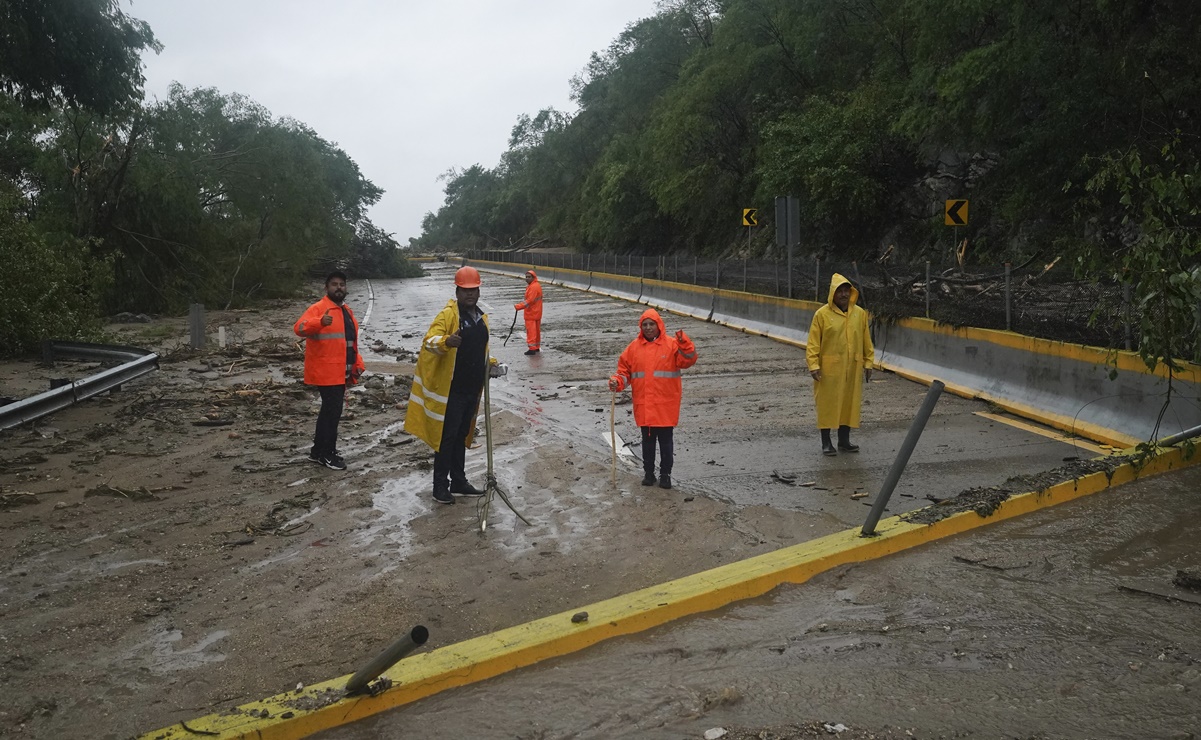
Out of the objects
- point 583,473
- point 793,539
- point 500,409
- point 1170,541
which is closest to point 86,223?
point 500,409

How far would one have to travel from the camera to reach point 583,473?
345 inches

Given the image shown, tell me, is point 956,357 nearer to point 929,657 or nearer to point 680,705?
point 929,657

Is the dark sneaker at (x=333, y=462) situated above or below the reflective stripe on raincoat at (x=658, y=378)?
below

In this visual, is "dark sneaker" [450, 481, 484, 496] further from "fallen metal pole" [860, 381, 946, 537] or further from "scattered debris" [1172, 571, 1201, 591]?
"scattered debris" [1172, 571, 1201, 591]

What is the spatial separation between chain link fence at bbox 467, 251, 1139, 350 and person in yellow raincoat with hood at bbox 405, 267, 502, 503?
490 cm

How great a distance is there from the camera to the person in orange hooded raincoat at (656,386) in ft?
26.8

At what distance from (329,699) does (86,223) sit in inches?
1055

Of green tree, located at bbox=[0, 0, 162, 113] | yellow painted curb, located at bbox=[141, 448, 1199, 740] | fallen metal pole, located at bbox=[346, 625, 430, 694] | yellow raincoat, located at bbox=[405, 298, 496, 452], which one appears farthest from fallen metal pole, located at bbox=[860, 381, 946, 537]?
green tree, located at bbox=[0, 0, 162, 113]

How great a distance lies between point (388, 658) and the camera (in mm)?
3951

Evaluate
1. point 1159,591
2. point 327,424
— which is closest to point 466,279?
point 327,424

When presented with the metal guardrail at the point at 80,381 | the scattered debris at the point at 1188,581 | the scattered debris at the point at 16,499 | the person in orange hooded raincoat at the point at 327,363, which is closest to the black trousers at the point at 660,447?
the person in orange hooded raincoat at the point at 327,363

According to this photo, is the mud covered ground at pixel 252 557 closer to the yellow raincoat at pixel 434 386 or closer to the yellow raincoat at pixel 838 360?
the yellow raincoat at pixel 434 386

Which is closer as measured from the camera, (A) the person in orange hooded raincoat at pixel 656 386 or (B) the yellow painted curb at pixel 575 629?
(B) the yellow painted curb at pixel 575 629

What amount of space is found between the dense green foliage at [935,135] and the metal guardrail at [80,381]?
1030 centimetres
